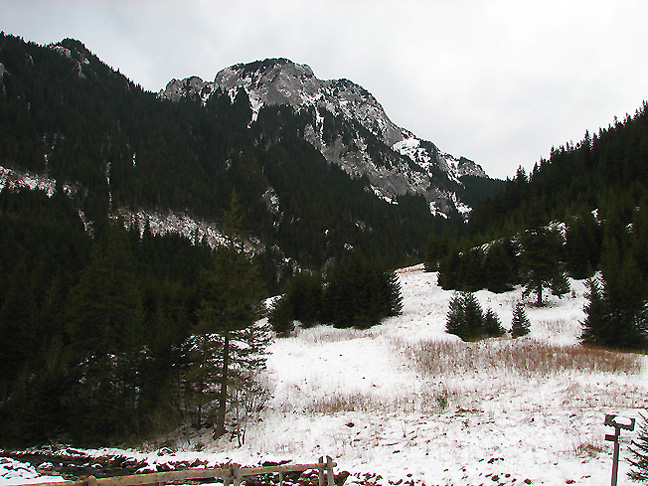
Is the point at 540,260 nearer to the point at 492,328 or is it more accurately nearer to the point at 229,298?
the point at 492,328

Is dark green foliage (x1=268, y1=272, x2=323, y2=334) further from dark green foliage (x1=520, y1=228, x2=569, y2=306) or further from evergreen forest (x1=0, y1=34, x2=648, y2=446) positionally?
dark green foliage (x1=520, y1=228, x2=569, y2=306)

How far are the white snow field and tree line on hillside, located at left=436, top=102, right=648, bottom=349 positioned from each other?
419 cm

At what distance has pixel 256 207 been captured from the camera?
521 ft

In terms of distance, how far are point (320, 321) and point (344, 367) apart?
21.3 meters

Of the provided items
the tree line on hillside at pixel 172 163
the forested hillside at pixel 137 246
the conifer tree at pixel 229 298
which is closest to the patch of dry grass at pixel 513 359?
the conifer tree at pixel 229 298

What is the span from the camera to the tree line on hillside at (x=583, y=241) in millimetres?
23344

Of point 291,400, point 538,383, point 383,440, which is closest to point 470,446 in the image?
point 383,440

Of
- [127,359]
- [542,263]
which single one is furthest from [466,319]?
[127,359]

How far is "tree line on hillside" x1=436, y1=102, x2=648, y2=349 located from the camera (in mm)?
23344

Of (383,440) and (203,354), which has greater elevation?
(203,354)

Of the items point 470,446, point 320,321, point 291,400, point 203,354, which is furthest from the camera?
point 320,321

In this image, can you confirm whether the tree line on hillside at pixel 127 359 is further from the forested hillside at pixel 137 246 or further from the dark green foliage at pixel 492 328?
the dark green foliage at pixel 492 328

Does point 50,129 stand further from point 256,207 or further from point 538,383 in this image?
point 538,383

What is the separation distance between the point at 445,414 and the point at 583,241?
129 ft
